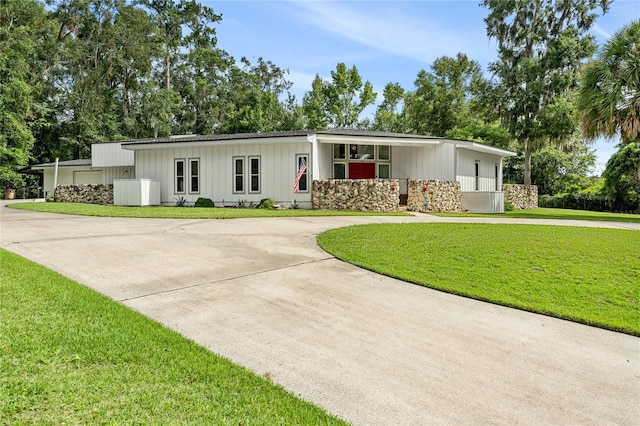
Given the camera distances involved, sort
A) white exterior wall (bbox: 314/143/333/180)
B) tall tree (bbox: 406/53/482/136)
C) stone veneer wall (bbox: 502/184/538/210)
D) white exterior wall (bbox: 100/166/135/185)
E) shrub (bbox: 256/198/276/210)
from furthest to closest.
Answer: tall tree (bbox: 406/53/482/136) < white exterior wall (bbox: 100/166/135/185) < stone veneer wall (bbox: 502/184/538/210) < white exterior wall (bbox: 314/143/333/180) < shrub (bbox: 256/198/276/210)

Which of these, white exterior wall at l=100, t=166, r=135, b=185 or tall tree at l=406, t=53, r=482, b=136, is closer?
white exterior wall at l=100, t=166, r=135, b=185

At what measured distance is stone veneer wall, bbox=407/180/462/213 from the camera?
655 inches

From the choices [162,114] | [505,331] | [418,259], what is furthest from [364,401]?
[162,114]

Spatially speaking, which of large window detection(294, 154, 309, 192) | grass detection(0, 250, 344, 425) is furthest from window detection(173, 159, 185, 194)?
grass detection(0, 250, 344, 425)

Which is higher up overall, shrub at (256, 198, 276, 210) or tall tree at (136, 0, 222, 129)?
tall tree at (136, 0, 222, 129)

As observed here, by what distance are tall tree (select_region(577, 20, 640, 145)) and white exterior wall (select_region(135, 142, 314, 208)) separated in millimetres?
10861

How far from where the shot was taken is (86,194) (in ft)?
68.9

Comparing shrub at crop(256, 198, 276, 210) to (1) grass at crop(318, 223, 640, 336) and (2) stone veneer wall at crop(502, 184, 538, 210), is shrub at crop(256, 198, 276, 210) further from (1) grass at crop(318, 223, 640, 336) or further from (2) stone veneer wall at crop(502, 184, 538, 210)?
(2) stone veneer wall at crop(502, 184, 538, 210)

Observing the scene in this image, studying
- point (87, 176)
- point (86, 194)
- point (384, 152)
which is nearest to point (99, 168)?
point (87, 176)

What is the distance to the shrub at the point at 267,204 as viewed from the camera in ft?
54.2

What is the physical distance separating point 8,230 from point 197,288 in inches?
277

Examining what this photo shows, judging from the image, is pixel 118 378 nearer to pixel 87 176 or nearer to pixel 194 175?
pixel 194 175

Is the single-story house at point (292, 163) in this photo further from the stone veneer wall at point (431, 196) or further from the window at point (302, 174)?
the stone veneer wall at point (431, 196)

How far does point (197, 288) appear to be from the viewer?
4.74m
